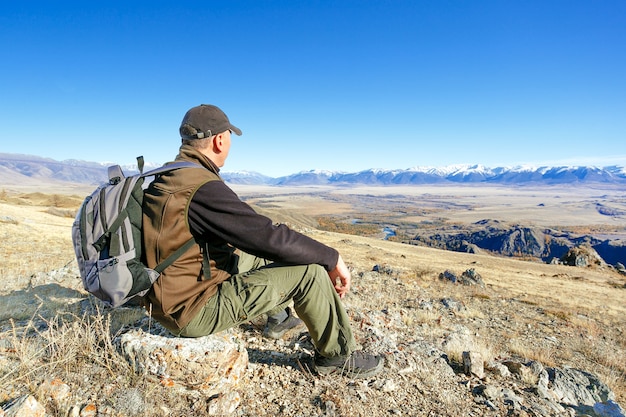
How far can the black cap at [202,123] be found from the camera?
8.98 ft

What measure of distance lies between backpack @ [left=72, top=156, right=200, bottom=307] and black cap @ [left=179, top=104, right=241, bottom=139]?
49 cm

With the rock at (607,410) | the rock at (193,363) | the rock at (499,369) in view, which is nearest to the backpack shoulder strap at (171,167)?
the rock at (193,363)

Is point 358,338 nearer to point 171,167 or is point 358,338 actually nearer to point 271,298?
point 271,298

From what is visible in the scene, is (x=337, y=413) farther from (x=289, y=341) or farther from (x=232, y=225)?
(x=232, y=225)

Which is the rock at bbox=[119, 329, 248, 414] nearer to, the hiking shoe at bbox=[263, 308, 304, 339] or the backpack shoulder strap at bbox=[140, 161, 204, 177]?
the hiking shoe at bbox=[263, 308, 304, 339]

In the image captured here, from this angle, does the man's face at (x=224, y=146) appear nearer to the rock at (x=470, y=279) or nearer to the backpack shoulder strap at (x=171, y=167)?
the backpack shoulder strap at (x=171, y=167)

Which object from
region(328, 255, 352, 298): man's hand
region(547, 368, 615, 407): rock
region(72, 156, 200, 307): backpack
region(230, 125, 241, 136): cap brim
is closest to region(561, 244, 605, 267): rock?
region(547, 368, 615, 407): rock

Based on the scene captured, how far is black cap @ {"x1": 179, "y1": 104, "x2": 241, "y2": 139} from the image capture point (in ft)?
8.98

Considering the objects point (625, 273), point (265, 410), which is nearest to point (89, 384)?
point (265, 410)

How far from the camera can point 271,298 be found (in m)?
2.76

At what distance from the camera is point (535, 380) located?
4.00 metres

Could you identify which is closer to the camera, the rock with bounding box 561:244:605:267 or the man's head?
the man's head

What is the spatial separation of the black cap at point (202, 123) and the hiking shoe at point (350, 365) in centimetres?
231

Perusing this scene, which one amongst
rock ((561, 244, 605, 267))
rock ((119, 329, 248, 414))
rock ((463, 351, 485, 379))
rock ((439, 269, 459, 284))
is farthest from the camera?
rock ((561, 244, 605, 267))
